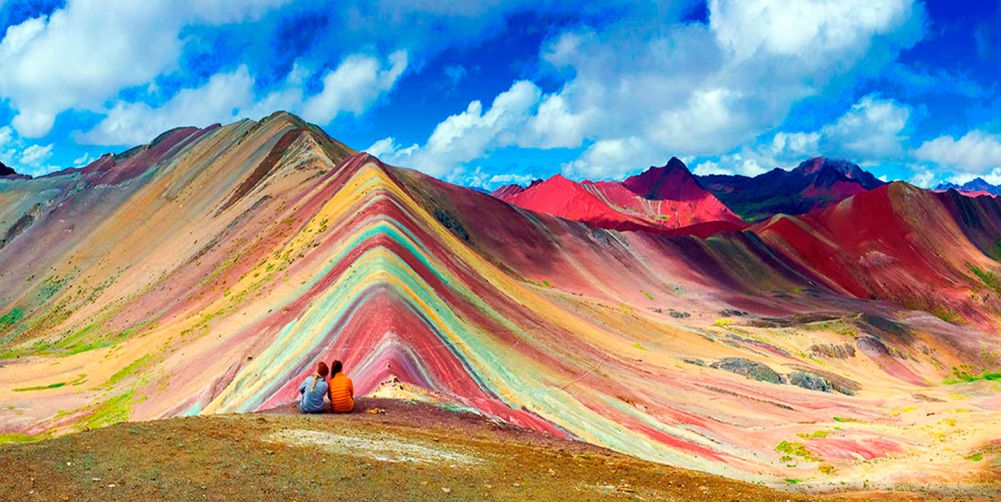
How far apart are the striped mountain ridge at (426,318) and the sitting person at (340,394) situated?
13.1 ft

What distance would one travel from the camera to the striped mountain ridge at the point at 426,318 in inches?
950

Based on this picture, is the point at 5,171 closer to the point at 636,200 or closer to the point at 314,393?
the point at 314,393

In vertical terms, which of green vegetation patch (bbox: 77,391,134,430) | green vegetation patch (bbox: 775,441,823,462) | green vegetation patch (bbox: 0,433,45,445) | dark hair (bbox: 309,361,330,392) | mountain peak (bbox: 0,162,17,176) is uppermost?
mountain peak (bbox: 0,162,17,176)

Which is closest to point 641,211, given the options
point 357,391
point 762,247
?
point 762,247

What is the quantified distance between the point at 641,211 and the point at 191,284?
446 ft

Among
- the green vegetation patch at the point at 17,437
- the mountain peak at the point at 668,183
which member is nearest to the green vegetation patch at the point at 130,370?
the green vegetation patch at the point at 17,437

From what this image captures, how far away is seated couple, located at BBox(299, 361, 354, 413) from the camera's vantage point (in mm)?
15344

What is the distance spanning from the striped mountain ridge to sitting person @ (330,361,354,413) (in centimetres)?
400

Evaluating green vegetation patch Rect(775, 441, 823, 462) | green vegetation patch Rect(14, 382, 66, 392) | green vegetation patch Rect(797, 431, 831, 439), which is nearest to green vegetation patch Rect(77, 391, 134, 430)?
green vegetation patch Rect(14, 382, 66, 392)

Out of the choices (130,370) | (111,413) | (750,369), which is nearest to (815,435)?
(750,369)

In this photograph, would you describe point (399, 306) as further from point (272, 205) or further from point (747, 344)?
point (747, 344)

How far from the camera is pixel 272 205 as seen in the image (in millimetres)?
53469

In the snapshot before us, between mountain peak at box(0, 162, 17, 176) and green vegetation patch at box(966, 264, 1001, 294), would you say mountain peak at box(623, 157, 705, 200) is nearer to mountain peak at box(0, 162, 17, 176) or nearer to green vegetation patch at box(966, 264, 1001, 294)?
green vegetation patch at box(966, 264, 1001, 294)

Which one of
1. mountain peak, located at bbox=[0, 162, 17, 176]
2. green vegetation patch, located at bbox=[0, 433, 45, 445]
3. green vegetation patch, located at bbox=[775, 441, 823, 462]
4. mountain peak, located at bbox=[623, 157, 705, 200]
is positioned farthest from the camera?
mountain peak, located at bbox=[623, 157, 705, 200]
